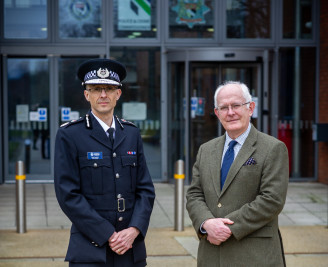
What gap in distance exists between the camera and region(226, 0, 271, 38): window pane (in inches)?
456

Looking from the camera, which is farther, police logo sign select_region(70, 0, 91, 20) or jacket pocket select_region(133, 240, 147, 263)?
police logo sign select_region(70, 0, 91, 20)

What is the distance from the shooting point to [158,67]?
1155 cm

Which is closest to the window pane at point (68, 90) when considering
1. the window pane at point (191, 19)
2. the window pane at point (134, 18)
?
the window pane at point (134, 18)

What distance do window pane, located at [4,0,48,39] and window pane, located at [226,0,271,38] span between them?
12.7 ft

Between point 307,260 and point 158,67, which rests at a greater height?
point 158,67

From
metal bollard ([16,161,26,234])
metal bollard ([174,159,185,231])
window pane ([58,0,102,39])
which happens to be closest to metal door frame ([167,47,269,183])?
window pane ([58,0,102,39])

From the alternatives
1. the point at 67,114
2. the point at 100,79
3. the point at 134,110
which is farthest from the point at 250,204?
the point at 67,114

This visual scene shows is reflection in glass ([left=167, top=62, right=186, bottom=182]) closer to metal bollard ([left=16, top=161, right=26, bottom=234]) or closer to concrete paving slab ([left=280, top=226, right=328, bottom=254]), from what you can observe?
concrete paving slab ([left=280, top=226, right=328, bottom=254])

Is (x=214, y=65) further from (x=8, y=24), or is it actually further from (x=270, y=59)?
(x=8, y=24)

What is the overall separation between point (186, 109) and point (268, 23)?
269cm

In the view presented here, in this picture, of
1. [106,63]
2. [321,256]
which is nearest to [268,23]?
[321,256]

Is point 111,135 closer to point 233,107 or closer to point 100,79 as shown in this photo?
point 100,79

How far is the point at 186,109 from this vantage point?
1092cm

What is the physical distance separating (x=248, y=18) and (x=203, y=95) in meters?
1.96
